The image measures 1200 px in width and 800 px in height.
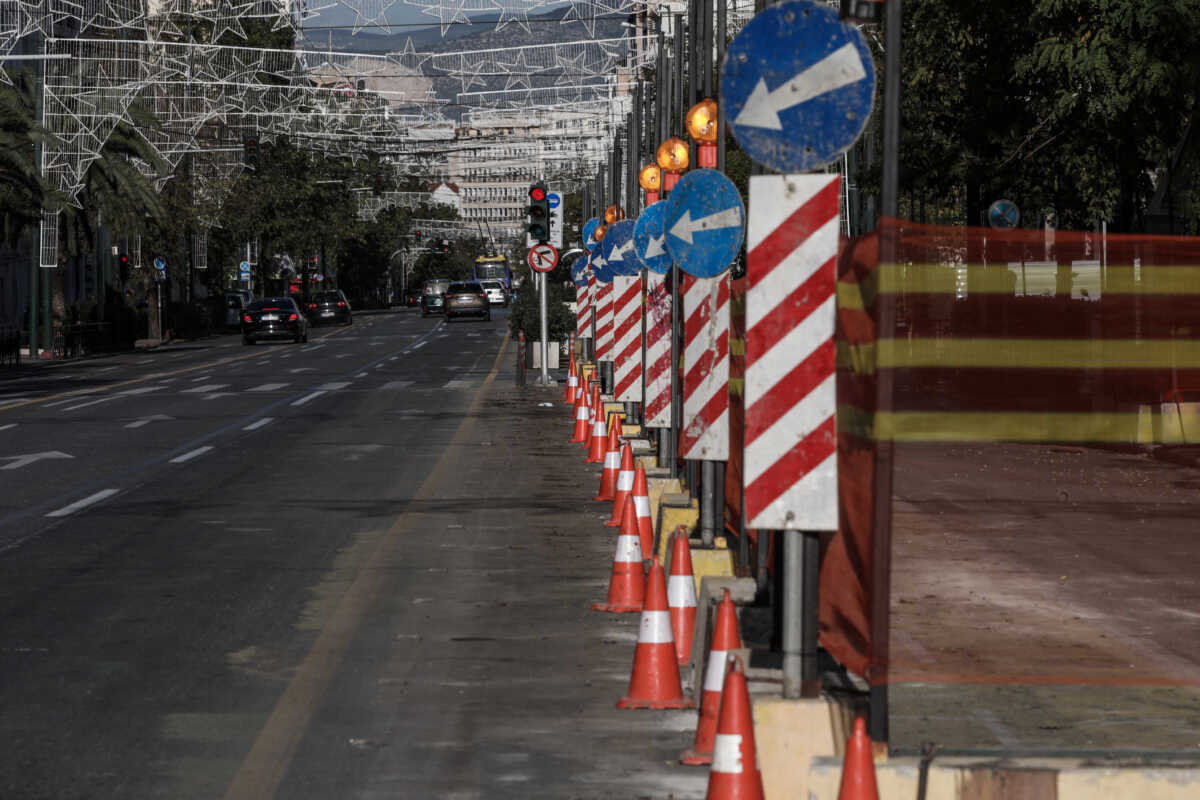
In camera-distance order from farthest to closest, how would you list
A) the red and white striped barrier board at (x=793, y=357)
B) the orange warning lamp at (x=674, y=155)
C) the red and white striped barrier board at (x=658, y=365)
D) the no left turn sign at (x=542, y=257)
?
the no left turn sign at (x=542, y=257), the orange warning lamp at (x=674, y=155), the red and white striped barrier board at (x=658, y=365), the red and white striped barrier board at (x=793, y=357)

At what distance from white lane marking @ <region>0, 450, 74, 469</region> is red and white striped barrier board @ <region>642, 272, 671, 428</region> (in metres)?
7.58

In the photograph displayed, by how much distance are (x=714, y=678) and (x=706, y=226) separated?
13.7ft

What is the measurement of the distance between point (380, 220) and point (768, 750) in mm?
122102

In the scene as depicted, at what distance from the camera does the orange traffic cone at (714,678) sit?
23.2ft

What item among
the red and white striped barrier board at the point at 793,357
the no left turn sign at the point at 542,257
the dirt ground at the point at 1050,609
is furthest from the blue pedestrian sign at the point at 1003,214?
the red and white striped barrier board at the point at 793,357

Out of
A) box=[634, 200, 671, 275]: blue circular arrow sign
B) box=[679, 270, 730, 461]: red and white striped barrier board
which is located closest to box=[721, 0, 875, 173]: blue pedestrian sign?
box=[679, 270, 730, 461]: red and white striped barrier board

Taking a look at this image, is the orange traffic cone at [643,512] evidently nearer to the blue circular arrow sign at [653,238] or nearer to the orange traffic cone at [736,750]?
the blue circular arrow sign at [653,238]

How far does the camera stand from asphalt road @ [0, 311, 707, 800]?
23.5 feet

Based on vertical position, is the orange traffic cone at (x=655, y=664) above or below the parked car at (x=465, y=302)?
below

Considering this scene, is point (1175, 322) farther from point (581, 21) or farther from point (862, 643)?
point (581, 21)

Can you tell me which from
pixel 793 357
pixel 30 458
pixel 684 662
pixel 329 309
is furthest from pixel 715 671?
pixel 329 309

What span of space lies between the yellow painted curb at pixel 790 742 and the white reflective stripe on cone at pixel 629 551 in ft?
14.3

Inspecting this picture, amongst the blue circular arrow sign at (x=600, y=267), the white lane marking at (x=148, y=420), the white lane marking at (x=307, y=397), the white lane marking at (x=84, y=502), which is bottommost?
the white lane marking at (x=307, y=397)

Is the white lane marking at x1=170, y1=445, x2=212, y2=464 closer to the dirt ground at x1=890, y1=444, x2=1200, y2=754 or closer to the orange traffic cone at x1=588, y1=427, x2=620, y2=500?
the orange traffic cone at x1=588, y1=427, x2=620, y2=500
